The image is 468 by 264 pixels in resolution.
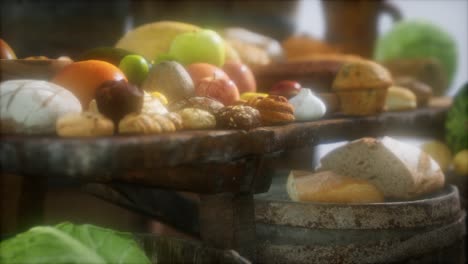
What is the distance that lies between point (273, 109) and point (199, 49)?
0.81m

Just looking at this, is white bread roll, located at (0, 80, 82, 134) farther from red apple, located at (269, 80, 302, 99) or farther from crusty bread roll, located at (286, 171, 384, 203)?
red apple, located at (269, 80, 302, 99)

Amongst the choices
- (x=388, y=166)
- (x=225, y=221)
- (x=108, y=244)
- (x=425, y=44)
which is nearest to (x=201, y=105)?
(x=225, y=221)

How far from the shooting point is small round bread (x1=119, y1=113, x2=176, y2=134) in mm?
1372

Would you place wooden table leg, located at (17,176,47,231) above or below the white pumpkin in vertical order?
below

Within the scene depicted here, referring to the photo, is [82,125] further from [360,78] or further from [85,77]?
[360,78]

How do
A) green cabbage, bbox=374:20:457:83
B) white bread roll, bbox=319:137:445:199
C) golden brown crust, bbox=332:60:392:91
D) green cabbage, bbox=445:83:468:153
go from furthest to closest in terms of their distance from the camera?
green cabbage, bbox=374:20:457:83 → green cabbage, bbox=445:83:468:153 → golden brown crust, bbox=332:60:392:91 → white bread roll, bbox=319:137:445:199

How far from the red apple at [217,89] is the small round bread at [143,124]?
62 centimetres

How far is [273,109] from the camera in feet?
6.06

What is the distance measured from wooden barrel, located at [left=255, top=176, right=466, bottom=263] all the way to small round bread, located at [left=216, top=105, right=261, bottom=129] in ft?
1.10

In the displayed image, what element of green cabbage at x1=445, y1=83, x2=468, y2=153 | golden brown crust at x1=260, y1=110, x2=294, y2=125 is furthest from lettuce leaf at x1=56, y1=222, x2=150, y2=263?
green cabbage at x1=445, y1=83, x2=468, y2=153

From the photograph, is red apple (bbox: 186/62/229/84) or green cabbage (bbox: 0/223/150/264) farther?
red apple (bbox: 186/62/229/84)

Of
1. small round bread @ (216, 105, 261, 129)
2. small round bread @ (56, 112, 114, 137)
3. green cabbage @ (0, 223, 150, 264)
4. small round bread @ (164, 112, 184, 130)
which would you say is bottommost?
green cabbage @ (0, 223, 150, 264)

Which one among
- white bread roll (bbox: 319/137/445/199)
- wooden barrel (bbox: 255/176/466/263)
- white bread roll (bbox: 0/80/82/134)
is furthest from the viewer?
white bread roll (bbox: 319/137/445/199)

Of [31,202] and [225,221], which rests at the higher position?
[225,221]
